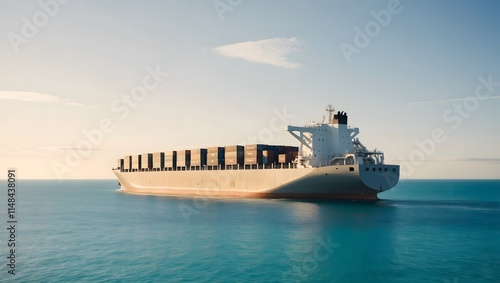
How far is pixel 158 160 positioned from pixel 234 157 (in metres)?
28.1

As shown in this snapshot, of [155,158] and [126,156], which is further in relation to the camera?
[126,156]

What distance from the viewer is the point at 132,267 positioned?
77.4 ft

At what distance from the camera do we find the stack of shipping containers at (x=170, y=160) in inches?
3339

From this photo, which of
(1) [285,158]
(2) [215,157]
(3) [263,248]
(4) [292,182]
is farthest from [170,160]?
(3) [263,248]

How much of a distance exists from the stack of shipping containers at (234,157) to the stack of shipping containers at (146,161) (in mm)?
29021

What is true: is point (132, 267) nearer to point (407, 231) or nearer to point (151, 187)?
point (407, 231)

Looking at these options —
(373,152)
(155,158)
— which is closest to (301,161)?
(373,152)

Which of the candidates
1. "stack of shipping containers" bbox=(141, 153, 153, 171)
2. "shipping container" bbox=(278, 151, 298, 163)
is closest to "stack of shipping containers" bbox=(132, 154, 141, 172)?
"stack of shipping containers" bbox=(141, 153, 153, 171)

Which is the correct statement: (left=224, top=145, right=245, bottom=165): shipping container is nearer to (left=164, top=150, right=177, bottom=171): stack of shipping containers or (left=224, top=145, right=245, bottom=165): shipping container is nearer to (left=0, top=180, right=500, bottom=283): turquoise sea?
(left=164, top=150, right=177, bottom=171): stack of shipping containers

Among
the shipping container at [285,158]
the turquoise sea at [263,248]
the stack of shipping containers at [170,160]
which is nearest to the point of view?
the turquoise sea at [263,248]

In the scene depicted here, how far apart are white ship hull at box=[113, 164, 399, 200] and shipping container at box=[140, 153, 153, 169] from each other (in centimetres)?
1153

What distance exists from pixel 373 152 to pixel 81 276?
4379 cm

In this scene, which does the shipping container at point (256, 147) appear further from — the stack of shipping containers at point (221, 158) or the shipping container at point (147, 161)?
the shipping container at point (147, 161)

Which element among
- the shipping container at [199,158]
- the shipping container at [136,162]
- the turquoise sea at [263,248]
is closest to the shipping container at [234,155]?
the shipping container at [199,158]
